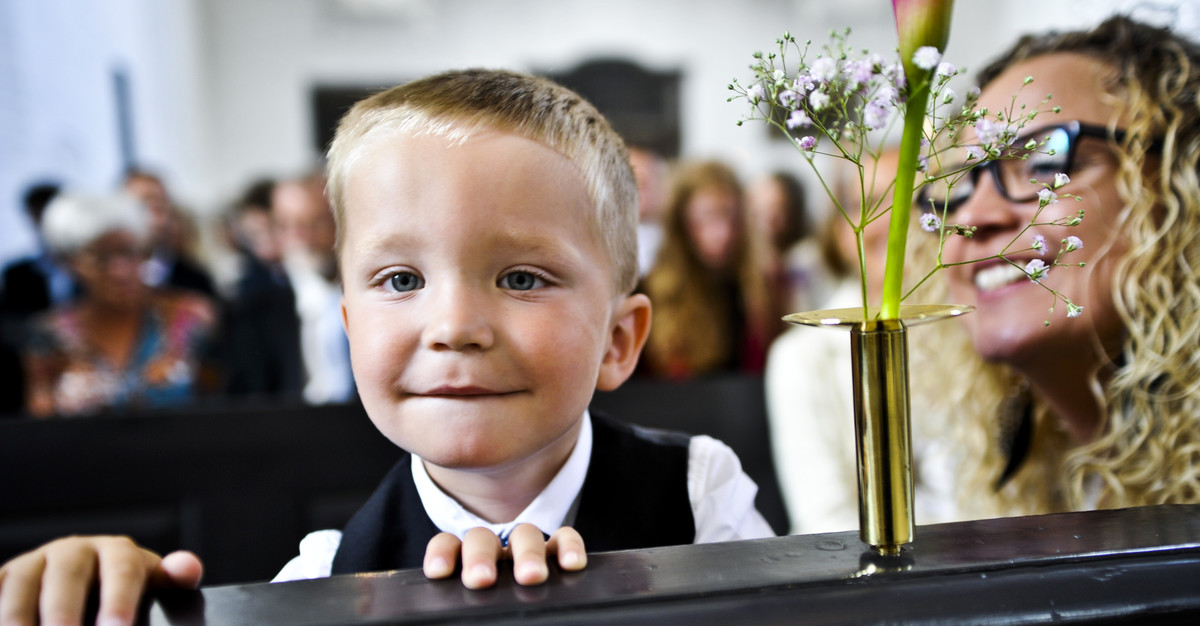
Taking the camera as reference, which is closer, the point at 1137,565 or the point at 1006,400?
the point at 1137,565

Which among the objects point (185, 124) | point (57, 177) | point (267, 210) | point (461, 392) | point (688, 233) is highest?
point (185, 124)

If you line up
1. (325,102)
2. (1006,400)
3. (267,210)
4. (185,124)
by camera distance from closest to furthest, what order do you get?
(1006,400)
(267,210)
(185,124)
(325,102)

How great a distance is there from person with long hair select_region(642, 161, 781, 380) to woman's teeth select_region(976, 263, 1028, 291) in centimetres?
46

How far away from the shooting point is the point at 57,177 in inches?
177

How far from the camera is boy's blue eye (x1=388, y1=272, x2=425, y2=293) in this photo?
624 mm

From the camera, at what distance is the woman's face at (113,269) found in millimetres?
1919

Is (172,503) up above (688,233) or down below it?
below

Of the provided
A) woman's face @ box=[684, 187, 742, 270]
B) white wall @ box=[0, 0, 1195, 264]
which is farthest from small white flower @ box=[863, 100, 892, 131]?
white wall @ box=[0, 0, 1195, 264]

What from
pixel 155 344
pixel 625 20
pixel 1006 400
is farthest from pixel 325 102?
pixel 1006 400

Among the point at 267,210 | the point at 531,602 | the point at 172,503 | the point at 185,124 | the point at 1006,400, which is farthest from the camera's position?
the point at 185,124

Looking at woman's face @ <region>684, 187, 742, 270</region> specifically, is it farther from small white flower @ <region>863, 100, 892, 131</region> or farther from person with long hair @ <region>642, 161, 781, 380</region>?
small white flower @ <region>863, 100, 892, 131</region>

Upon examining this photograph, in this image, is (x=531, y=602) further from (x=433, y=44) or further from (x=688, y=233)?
(x=433, y=44)

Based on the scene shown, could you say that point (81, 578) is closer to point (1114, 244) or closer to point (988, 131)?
point (988, 131)

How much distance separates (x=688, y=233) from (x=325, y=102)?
6.55 m
